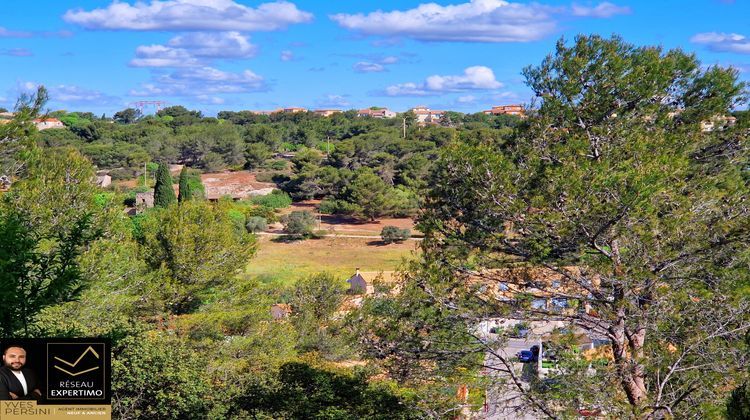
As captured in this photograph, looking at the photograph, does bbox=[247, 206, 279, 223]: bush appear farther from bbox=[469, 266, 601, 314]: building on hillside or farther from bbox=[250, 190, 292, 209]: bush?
bbox=[469, 266, 601, 314]: building on hillside

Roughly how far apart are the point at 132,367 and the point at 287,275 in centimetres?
2019

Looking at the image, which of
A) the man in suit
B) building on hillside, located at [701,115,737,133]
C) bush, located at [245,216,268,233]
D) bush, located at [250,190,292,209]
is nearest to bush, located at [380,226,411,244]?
bush, located at [245,216,268,233]

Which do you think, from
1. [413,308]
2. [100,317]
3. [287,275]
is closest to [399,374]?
[413,308]

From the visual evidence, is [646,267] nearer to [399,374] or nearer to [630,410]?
[630,410]

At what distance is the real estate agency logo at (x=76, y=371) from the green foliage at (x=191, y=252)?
8365mm

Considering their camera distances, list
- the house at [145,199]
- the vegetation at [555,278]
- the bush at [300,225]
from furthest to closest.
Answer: the house at [145,199]
the bush at [300,225]
the vegetation at [555,278]

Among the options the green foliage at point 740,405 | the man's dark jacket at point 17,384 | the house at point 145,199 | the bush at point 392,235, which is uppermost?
the man's dark jacket at point 17,384

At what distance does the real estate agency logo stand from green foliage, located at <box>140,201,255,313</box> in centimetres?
837

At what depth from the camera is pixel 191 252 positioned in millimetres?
13703

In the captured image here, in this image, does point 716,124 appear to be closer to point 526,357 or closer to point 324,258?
point 526,357

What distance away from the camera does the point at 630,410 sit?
225 inches

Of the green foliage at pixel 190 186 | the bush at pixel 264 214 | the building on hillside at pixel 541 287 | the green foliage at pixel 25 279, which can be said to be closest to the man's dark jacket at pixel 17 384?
the green foliage at pixel 25 279

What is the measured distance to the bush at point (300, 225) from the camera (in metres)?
37.7

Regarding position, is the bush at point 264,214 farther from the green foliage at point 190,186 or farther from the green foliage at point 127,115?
the green foliage at point 127,115
